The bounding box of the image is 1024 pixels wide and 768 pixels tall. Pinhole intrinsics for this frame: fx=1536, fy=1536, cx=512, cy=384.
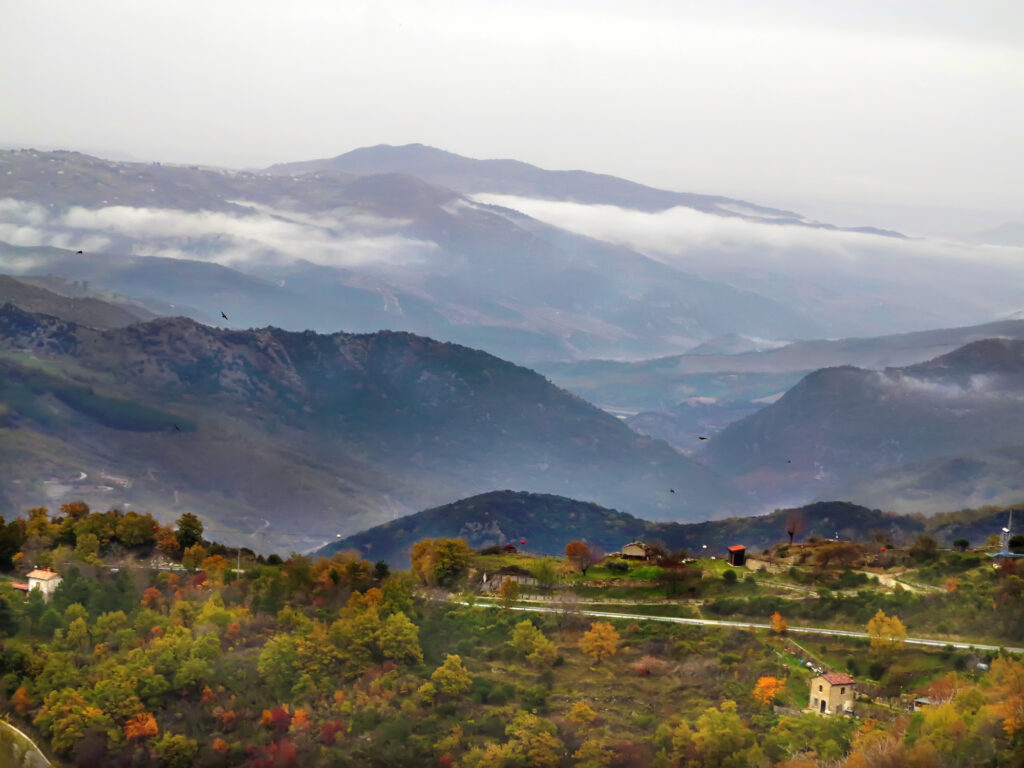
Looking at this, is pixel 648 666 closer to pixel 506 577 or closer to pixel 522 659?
pixel 522 659

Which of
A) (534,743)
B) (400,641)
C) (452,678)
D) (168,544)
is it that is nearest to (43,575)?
(168,544)

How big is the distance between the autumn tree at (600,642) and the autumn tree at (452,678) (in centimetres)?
650

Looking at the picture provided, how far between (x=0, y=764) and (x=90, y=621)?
41.8 feet

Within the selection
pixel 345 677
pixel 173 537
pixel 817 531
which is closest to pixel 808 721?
pixel 345 677

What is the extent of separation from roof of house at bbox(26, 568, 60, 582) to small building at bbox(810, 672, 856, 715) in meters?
46.1

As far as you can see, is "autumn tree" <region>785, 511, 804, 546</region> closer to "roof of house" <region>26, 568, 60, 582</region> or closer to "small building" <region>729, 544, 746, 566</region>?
"small building" <region>729, 544, 746, 566</region>

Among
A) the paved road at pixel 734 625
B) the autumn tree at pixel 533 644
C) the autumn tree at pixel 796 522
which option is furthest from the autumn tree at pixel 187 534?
the autumn tree at pixel 796 522

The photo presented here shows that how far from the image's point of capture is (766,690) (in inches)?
2803

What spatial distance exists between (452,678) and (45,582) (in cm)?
2864

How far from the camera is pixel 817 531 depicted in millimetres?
189125

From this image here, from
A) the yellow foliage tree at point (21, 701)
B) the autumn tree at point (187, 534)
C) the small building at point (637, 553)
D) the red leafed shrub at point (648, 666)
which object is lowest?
the yellow foliage tree at point (21, 701)

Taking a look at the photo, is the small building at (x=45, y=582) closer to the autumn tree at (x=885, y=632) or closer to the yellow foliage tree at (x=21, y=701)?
the yellow foliage tree at (x=21, y=701)

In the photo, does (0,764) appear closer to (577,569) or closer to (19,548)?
(19,548)

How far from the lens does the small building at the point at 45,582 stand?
90.4m
